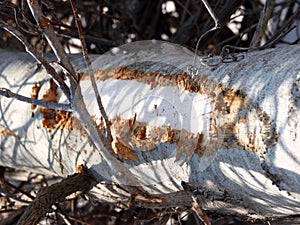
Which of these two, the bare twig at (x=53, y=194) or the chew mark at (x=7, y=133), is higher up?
the chew mark at (x=7, y=133)

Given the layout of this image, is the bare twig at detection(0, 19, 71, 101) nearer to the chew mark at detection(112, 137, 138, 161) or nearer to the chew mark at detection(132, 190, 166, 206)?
the chew mark at detection(112, 137, 138, 161)

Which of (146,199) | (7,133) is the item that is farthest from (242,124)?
(7,133)

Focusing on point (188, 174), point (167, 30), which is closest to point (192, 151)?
point (188, 174)

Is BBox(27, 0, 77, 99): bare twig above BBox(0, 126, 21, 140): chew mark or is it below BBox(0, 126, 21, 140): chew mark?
above

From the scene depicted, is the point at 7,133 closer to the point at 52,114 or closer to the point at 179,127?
the point at 52,114

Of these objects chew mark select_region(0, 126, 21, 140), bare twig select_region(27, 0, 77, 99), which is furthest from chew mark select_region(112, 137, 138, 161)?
chew mark select_region(0, 126, 21, 140)

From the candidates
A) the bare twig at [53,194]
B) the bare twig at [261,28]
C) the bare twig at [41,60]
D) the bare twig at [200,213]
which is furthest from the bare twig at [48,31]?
the bare twig at [261,28]

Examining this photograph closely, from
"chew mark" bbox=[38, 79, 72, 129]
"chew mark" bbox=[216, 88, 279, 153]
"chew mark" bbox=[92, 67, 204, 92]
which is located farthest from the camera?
"chew mark" bbox=[38, 79, 72, 129]

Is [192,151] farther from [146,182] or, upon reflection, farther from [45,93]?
[45,93]

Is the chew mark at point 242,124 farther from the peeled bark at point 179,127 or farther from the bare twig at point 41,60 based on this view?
the bare twig at point 41,60
